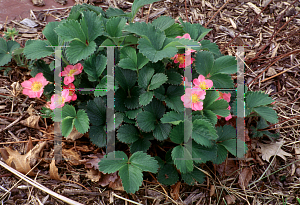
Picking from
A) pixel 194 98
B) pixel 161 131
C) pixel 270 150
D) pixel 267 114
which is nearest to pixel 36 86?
pixel 161 131

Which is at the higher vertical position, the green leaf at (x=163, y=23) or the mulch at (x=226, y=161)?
the green leaf at (x=163, y=23)

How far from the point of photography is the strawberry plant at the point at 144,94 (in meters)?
1.19

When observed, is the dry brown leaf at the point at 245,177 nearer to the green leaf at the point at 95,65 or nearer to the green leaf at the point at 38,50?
the green leaf at the point at 95,65

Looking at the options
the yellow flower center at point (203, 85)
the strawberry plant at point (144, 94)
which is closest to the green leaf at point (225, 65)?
the strawberry plant at point (144, 94)

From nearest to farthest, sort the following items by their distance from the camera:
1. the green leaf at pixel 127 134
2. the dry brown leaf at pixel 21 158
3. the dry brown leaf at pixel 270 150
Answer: the green leaf at pixel 127 134 < the dry brown leaf at pixel 21 158 < the dry brown leaf at pixel 270 150

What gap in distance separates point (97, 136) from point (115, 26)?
60cm

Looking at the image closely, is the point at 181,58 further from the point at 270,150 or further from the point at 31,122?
the point at 31,122

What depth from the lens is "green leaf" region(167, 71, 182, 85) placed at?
51.3 inches

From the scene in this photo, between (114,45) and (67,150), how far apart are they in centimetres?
66

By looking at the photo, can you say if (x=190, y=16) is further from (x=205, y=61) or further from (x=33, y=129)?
(x=33, y=129)

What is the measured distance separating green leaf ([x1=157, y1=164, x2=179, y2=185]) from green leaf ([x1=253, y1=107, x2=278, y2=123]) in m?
0.56

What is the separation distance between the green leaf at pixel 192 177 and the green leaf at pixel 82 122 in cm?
57

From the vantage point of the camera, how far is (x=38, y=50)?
1.31 m

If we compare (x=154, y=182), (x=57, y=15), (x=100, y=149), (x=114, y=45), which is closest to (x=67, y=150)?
(x=100, y=149)
